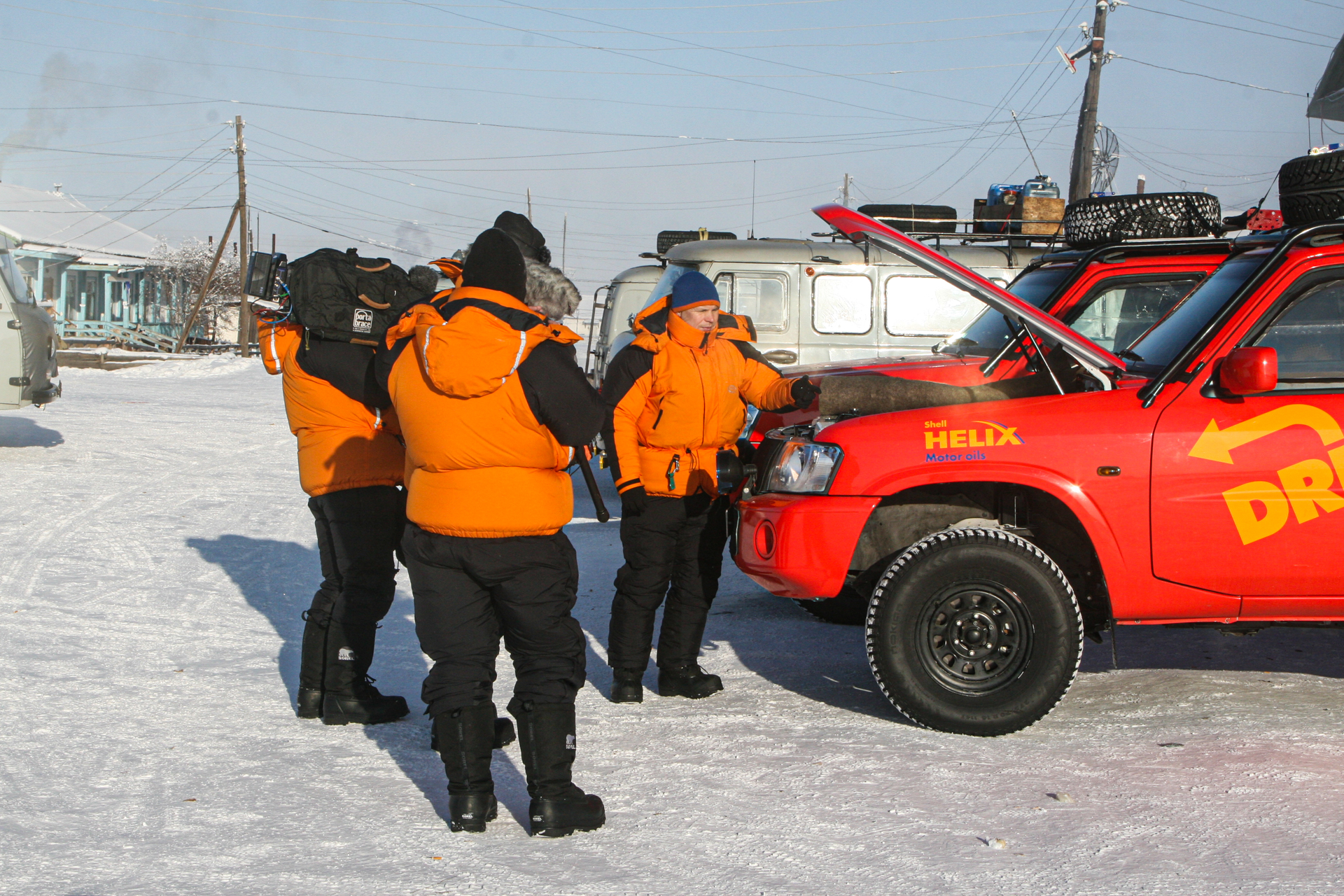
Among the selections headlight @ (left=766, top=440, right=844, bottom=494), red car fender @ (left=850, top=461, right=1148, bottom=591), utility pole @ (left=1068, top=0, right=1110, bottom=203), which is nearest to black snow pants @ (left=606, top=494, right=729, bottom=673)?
headlight @ (left=766, top=440, right=844, bottom=494)

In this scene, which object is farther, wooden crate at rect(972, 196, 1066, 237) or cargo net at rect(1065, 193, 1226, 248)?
wooden crate at rect(972, 196, 1066, 237)

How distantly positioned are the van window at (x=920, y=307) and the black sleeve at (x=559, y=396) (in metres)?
10.1

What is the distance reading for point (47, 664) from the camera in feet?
17.6

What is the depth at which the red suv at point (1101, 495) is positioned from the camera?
14.3 feet

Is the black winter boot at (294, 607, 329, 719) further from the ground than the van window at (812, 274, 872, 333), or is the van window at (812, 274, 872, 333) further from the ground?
the van window at (812, 274, 872, 333)

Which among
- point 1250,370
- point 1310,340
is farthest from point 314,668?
point 1310,340

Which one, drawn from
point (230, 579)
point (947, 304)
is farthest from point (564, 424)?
point (947, 304)

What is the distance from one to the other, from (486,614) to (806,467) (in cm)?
166

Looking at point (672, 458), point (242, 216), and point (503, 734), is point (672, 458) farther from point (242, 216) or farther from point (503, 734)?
point (242, 216)

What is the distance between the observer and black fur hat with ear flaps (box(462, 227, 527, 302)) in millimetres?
3516

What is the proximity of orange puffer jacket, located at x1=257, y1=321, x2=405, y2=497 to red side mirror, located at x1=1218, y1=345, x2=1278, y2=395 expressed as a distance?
3.19 m

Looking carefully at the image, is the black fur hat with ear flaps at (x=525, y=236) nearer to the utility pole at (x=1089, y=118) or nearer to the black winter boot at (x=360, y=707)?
the black winter boot at (x=360, y=707)

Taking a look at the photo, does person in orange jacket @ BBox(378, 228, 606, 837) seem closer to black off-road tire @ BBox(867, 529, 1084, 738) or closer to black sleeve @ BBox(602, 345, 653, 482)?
black sleeve @ BBox(602, 345, 653, 482)

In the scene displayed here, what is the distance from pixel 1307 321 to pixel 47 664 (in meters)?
5.63
